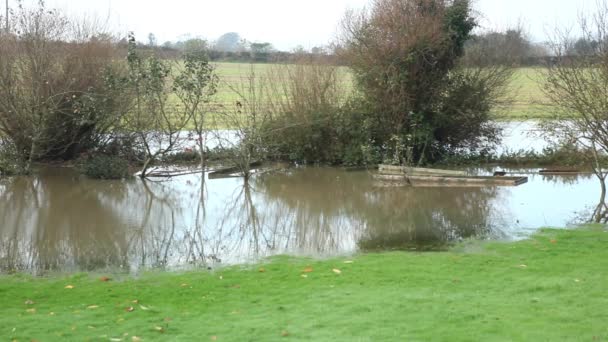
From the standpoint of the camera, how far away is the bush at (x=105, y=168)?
23.0m

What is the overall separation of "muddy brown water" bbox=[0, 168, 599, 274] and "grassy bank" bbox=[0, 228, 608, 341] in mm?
1609

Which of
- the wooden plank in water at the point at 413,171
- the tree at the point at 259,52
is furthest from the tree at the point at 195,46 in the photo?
the tree at the point at 259,52

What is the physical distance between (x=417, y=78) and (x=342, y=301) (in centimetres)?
1690

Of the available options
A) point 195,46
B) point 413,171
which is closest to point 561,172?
point 413,171

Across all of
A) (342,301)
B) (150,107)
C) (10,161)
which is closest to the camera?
(342,301)

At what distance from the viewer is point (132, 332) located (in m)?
7.71

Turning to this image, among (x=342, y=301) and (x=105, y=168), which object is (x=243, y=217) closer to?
(x=105, y=168)

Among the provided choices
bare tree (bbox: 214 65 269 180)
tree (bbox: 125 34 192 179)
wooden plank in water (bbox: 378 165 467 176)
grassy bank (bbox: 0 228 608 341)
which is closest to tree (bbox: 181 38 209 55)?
tree (bbox: 125 34 192 179)

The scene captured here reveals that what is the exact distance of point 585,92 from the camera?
19.7 meters

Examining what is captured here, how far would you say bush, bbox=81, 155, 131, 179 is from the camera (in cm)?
→ 2305

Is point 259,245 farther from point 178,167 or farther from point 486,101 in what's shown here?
point 486,101

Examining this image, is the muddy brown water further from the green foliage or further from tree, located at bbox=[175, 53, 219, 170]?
tree, located at bbox=[175, 53, 219, 170]

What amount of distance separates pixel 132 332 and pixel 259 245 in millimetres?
6327

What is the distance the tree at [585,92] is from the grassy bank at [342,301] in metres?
7.60
